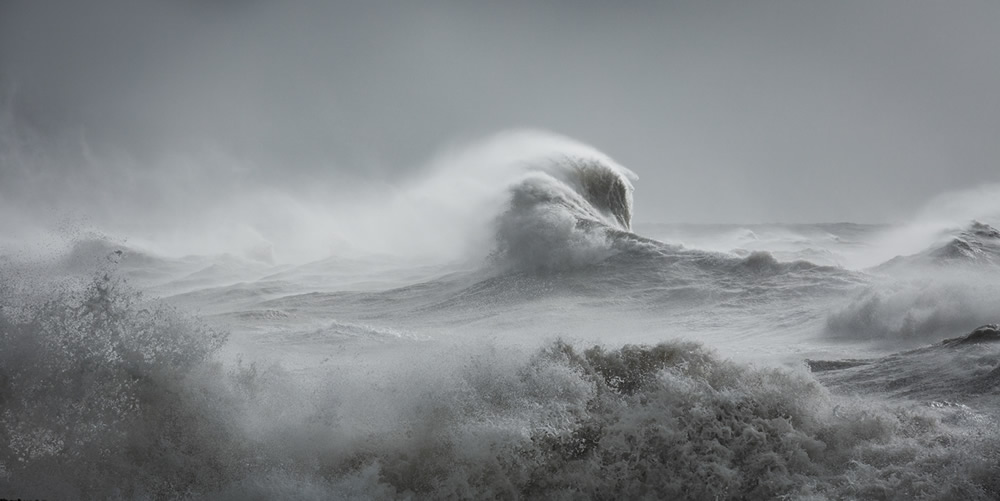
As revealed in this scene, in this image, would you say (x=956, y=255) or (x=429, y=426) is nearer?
(x=429, y=426)

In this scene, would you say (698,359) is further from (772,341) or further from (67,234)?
(67,234)

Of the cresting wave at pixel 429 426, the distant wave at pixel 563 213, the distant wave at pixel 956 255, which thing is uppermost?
the distant wave at pixel 563 213

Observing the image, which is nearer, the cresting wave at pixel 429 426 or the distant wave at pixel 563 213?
the cresting wave at pixel 429 426

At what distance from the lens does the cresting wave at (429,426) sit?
499cm

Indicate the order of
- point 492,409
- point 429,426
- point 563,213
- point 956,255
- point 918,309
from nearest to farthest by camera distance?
1. point 429,426
2. point 492,409
3. point 918,309
4. point 956,255
5. point 563,213

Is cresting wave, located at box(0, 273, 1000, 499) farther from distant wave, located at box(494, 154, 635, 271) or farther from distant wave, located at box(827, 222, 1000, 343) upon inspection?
distant wave, located at box(494, 154, 635, 271)

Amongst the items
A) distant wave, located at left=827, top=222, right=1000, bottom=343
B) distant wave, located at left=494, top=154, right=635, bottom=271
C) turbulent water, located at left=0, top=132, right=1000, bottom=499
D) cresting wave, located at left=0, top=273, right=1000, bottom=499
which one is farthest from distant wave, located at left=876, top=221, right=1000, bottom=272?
cresting wave, located at left=0, top=273, right=1000, bottom=499

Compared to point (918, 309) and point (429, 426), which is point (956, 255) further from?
point (429, 426)

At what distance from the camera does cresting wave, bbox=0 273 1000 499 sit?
4.99m

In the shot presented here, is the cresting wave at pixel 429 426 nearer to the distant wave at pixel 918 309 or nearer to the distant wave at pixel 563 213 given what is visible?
the distant wave at pixel 918 309

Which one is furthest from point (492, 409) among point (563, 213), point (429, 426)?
point (563, 213)

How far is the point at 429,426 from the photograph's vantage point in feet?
17.9

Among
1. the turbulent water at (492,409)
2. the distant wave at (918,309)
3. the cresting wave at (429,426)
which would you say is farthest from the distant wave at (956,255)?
the cresting wave at (429,426)

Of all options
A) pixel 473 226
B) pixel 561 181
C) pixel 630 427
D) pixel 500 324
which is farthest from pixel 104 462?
pixel 561 181
